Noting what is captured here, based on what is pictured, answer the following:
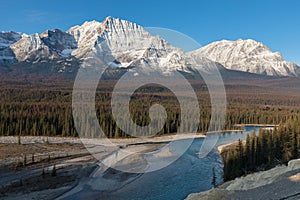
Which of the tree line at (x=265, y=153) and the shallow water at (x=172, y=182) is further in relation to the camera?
the tree line at (x=265, y=153)

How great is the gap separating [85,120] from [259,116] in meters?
59.7

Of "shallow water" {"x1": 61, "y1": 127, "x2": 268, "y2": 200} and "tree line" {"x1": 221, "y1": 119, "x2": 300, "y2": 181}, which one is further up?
"tree line" {"x1": 221, "y1": 119, "x2": 300, "y2": 181}

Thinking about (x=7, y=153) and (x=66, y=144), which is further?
(x=66, y=144)

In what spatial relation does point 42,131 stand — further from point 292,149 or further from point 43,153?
point 292,149

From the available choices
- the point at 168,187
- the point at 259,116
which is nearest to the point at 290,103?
the point at 259,116

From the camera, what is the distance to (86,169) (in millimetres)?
41438

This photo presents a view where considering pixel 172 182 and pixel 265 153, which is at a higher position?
pixel 265 153

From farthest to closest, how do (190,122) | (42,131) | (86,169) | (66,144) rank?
(190,122)
(42,131)
(66,144)
(86,169)

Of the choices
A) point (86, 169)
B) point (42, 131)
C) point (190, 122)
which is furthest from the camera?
point (190, 122)

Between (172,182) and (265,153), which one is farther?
(265,153)

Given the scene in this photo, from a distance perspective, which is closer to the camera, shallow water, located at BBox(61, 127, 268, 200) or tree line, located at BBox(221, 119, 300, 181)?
shallow water, located at BBox(61, 127, 268, 200)

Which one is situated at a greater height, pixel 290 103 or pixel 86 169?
pixel 290 103

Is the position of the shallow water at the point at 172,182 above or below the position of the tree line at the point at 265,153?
below

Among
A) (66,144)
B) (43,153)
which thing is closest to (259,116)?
(66,144)
